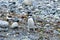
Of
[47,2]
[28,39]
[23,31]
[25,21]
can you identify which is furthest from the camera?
[47,2]

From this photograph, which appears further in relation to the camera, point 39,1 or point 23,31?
point 39,1

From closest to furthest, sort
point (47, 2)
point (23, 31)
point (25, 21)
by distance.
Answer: point (23, 31) → point (25, 21) → point (47, 2)

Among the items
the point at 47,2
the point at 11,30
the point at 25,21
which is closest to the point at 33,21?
the point at 25,21

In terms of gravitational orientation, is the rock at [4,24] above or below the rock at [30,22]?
above

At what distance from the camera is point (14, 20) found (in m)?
3.04

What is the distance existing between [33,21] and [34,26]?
0.37 feet

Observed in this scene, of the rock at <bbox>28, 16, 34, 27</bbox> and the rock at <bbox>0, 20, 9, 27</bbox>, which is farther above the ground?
the rock at <bbox>0, 20, 9, 27</bbox>

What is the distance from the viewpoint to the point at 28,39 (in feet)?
8.66

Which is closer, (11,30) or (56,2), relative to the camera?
(11,30)

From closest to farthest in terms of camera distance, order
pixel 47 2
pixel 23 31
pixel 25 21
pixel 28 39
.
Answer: pixel 28 39, pixel 23 31, pixel 25 21, pixel 47 2

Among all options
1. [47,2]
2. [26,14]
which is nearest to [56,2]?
[47,2]

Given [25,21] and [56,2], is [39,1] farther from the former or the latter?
[25,21]

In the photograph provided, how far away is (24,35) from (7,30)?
0.23 meters

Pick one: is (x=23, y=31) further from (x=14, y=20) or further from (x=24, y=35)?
(x=14, y=20)
